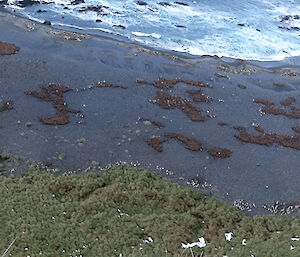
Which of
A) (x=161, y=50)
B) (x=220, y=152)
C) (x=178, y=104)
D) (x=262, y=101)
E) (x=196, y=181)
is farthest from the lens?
(x=161, y=50)

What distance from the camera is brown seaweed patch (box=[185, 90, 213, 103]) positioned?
43031 millimetres

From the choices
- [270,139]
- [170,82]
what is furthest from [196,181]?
[170,82]

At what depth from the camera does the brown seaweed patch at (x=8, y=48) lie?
151 feet

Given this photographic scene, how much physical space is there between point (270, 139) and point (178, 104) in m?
8.66

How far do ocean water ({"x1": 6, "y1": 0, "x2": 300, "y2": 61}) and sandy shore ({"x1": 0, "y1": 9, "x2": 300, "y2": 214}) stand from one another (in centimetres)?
583

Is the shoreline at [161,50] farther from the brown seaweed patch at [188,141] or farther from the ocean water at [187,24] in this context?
the brown seaweed patch at [188,141]

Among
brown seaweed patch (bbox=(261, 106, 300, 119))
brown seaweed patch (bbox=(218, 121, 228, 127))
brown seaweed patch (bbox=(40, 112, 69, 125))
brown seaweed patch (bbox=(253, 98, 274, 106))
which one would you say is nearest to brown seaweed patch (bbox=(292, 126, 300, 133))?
brown seaweed patch (bbox=(261, 106, 300, 119))

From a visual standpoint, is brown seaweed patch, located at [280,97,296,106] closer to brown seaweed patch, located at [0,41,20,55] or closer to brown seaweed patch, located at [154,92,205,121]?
brown seaweed patch, located at [154,92,205,121]

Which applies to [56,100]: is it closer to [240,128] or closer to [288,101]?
[240,128]

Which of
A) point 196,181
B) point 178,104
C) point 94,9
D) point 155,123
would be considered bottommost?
point 196,181

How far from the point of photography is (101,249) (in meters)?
23.0

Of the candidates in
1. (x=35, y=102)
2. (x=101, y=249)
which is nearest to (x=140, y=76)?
(x=35, y=102)

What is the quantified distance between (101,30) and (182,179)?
110 ft

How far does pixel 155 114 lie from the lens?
39312 mm
